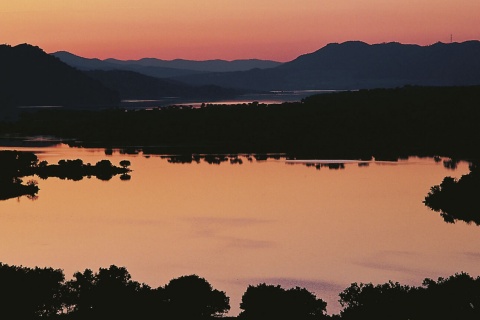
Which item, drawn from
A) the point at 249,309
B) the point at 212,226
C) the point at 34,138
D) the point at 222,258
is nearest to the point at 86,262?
the point at 222,258

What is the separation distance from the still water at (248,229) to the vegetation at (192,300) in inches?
190

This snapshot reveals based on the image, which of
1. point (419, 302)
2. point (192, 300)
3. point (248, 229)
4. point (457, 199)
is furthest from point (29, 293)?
point (457, 199)

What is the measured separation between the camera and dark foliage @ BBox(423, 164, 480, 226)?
2503 inches

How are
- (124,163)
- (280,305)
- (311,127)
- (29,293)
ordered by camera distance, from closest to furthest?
(280,305)
(29,293)
(124,163)
(311,127)

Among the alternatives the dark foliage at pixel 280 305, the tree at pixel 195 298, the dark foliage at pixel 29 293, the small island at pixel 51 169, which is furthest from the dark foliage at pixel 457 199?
the dark foliage at pixel 29 293

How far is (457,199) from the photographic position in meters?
67.2

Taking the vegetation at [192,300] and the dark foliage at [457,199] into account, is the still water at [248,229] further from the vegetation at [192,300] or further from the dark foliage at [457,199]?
the vegetation at [192,300]

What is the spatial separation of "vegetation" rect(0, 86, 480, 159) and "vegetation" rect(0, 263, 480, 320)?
2630 inches

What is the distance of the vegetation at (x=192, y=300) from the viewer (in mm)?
31781

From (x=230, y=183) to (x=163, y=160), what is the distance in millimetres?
22001

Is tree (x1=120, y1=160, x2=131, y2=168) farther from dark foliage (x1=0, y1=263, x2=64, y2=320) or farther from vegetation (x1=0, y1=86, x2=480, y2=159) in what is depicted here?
dark foliage (x1=0, y1=263, x2=64, y2=320)

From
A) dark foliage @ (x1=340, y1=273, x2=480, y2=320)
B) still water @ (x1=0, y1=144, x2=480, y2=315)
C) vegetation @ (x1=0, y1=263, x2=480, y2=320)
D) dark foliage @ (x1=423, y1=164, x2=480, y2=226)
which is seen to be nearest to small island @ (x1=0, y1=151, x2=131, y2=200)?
still water @ (x1=0, y1=144, x2=480, y2=315)

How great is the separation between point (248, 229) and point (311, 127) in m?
87.5

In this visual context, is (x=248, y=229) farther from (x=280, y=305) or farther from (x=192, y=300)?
(x=280, y=305)
